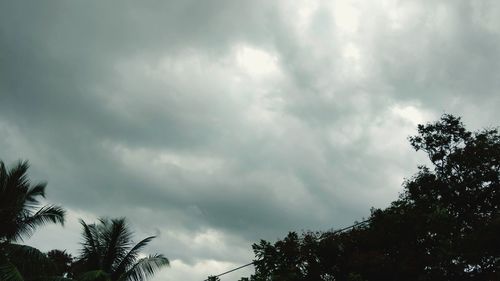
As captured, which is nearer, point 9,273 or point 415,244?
point 9,273

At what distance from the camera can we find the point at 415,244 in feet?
61.8

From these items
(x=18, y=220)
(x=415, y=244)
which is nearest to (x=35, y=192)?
(x=18, y=220)

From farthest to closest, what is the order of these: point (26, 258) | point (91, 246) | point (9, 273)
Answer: point (91, 246), point (26, 258), point (9, 273)

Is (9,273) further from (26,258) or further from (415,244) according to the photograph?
(415,244)

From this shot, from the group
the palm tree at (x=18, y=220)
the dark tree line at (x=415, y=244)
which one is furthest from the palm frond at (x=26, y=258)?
the dark tree line at (x=415, y=244)

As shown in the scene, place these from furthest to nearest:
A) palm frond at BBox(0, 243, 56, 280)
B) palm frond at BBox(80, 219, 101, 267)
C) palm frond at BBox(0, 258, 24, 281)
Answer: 1. palm frond at BBox(80, 219, 101, 267)
2. palm frond at BBox(0, 243, 56, 280)
3. palm frond at BBox(0, 258, 24, 281)

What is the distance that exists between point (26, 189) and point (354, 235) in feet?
48.6

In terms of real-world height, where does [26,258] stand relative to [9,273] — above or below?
above

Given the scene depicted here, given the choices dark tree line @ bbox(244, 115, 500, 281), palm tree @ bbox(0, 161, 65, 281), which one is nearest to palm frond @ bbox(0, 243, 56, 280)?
palm tree @ bbox(0, 161, 65, 281)

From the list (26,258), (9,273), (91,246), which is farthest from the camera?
(91,246)

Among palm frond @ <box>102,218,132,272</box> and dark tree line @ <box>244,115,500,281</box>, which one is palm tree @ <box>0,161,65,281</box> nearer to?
palm frond @ <box>102,218,132,272</box>

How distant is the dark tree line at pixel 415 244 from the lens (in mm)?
17469

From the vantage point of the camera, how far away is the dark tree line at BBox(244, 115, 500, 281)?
1747 centimetres

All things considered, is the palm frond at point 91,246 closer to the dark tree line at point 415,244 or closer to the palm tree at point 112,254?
the palm tree at point 112,254
